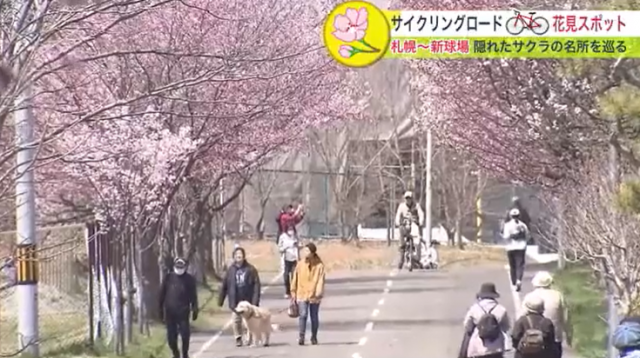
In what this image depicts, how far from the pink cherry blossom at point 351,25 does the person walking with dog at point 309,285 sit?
378cm

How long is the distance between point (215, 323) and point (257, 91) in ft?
14.7

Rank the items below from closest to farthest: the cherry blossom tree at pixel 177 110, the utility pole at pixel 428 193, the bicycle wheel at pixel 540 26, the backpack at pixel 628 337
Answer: the backpack at pixel 628 337 → the bicycle wheel at pixel 540 26 → the cherry blossom tree at pixel 177 110 → the utility pole at pixel 428 193

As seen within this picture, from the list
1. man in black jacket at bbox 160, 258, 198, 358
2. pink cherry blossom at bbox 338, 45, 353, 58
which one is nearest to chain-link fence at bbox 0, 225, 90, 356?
man in black jacket at bbox 160, 258, 198, 358

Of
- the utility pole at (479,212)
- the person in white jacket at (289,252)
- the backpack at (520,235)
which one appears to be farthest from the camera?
the utility pole at (479,212)

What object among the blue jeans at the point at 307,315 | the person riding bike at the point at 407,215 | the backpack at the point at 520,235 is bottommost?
the blue jeans at the point at 307,315

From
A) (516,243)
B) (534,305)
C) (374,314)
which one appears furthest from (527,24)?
(374,314)

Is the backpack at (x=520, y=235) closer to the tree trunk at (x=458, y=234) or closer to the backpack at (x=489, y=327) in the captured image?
the backpack at (x=489, y=327)

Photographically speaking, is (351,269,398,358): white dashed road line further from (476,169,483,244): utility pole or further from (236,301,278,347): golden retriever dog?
(476,169,483,244): utility pole

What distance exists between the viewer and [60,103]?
1116cm

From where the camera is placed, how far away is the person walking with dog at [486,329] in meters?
11.5

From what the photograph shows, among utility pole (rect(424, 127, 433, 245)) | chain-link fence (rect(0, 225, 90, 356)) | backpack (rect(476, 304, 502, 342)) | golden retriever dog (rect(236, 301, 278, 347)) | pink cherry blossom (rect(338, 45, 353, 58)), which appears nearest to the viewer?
backpack (rect(476, 304, 502, 342))

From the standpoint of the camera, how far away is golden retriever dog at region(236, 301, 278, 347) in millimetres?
17031

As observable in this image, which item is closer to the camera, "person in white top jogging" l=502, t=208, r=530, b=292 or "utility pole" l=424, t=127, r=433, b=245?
"person in white top jogging" l=502, t=208, r=530, b=292

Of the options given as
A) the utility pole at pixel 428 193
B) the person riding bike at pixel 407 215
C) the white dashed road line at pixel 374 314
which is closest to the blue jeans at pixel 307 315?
the white dashed road line at pixel 374 314
